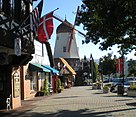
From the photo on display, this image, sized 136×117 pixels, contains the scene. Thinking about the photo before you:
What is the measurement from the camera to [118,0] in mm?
18828

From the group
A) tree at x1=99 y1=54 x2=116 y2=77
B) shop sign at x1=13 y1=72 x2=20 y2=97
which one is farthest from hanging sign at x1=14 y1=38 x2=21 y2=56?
tree at x1=99 y1=54 x2=116 y2=77

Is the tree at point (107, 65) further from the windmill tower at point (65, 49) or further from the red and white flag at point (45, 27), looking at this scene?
the red and white flag at point (45, 27)

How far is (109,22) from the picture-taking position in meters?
20.8

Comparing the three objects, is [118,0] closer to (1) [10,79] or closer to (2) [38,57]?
(1) [10,79]

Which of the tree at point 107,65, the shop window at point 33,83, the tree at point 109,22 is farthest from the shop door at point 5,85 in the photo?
the tree at point 107,65

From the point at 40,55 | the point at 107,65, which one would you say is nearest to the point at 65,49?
the point at 107,65

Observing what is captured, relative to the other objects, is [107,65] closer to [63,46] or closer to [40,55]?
[63,46]

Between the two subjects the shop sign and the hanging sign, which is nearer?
the hanging sign

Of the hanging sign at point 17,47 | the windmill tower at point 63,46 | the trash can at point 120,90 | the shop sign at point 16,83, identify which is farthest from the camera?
the windmill tower at point 63,46

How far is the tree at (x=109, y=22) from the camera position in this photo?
64.8 ft

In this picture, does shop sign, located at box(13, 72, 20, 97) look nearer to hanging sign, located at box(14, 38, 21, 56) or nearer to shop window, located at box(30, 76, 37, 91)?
hanging sign, located at box(14, 38, 21, 56)

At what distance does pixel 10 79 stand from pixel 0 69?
0.85 meters

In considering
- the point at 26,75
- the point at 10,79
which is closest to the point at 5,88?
the point at 10,79

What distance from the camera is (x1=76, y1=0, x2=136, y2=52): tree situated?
19750 millimetres
